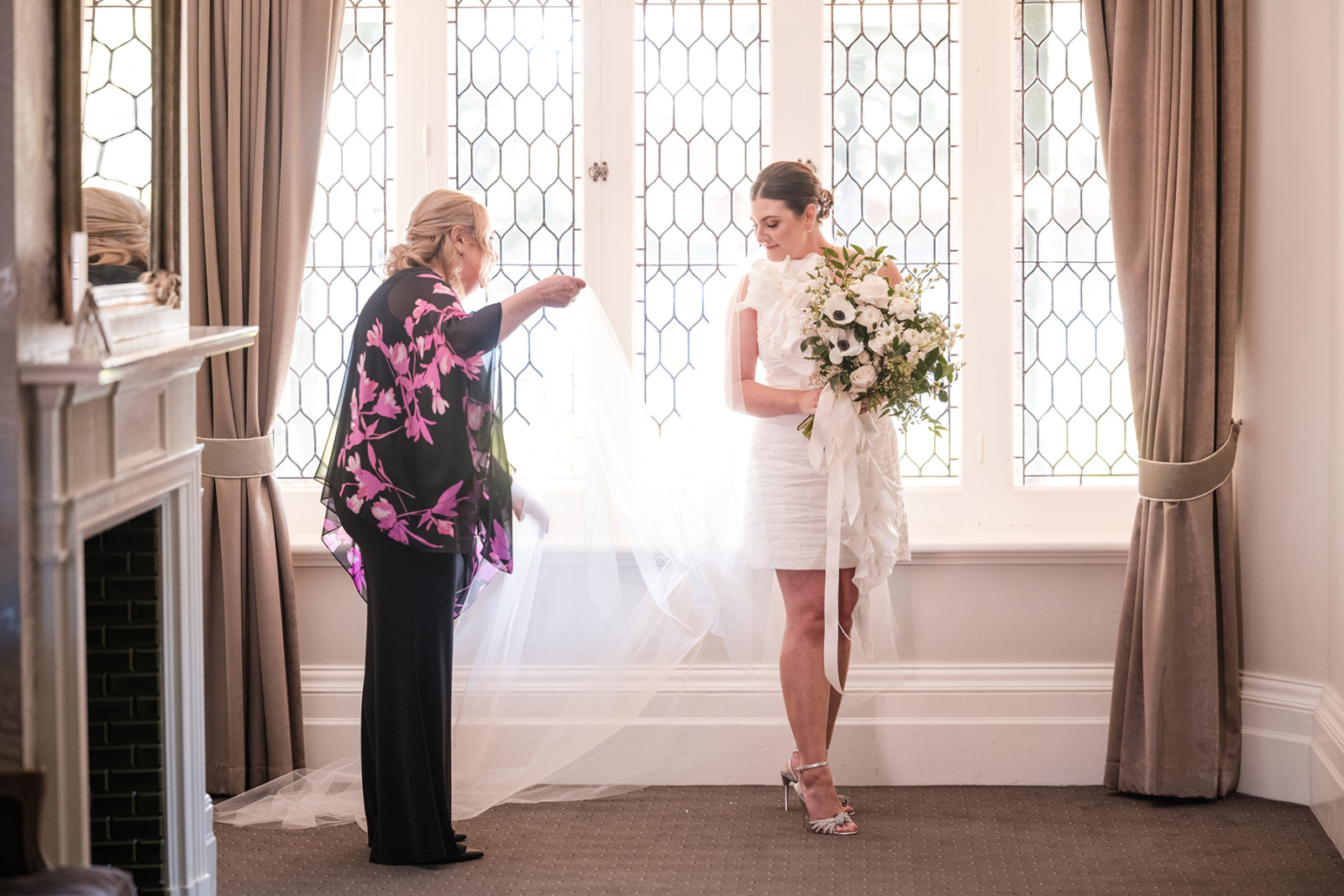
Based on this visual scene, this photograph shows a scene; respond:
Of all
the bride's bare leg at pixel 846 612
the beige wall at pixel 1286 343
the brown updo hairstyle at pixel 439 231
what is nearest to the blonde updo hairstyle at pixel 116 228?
the brown updo hairstyle at pixel 439 231

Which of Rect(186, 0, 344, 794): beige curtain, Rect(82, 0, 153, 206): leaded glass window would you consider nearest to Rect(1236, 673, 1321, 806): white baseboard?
Rect(186, 0, 344, 794): beige curtain

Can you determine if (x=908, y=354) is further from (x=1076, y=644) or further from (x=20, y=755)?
(x=20, y=755)

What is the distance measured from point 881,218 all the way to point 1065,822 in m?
1.90

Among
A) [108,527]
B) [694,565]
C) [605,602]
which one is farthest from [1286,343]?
[108,527]

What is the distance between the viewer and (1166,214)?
146 inches

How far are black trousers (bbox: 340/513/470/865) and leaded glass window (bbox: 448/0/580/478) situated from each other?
98 cm

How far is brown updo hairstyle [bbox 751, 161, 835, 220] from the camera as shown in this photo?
11.5ft

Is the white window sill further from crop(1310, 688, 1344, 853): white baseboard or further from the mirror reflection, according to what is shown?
the mirror reflection

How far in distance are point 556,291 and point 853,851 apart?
1.65m

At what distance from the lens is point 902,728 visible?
4.01 meters

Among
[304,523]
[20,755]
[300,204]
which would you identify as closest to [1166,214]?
[300,204]

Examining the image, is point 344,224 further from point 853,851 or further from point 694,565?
point 853,851

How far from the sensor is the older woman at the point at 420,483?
319 centimetres

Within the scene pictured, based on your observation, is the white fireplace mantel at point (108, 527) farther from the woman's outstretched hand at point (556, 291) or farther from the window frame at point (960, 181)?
the window frame at point (960, 181)
